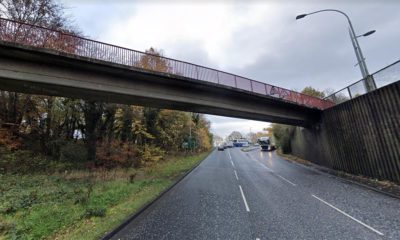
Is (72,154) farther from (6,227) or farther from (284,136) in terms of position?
(284,136)

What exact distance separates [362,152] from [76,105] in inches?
1111

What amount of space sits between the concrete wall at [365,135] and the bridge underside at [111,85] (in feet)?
16.4

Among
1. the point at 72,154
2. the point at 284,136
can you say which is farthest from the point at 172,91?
the point at 284,136

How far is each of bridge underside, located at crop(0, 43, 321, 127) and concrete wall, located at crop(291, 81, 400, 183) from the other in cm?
498

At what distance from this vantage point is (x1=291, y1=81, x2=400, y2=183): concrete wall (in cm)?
1234

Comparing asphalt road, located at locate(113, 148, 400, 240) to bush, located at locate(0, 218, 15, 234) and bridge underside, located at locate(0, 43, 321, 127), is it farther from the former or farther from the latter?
bridge underside, located at locate(0, 43, 321, 127)

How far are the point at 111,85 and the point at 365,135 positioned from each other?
1795 centimetres

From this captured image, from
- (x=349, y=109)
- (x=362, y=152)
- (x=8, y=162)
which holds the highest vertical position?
(x=349, y=109)

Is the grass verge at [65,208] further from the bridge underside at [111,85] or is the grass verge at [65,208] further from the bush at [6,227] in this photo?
the bridge underside at [111,85]

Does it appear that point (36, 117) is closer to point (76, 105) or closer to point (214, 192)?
point (76, 105)

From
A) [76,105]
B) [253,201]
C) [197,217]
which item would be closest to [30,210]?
[197,217]

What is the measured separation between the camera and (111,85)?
1322 cm

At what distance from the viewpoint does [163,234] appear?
603 cm

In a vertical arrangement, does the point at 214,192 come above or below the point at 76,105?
below
